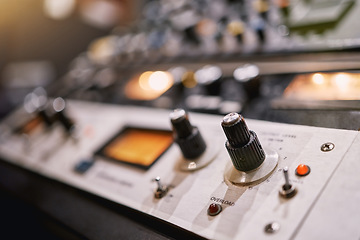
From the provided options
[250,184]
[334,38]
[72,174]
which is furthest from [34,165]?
[334,38]

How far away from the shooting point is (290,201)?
1.74 ft

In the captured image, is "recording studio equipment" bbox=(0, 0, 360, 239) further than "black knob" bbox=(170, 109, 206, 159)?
No

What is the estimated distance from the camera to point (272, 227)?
0.51 metres

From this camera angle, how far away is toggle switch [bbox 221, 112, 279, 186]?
1.96 ft

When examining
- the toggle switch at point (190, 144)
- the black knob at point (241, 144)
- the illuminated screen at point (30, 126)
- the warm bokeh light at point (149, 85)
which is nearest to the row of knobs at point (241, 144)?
the black knob at point (241, 144)

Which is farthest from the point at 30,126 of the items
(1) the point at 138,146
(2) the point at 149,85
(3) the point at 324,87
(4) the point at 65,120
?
(3) the point at 324,87

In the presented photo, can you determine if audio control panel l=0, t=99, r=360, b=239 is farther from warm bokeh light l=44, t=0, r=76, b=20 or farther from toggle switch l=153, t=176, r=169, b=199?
warm bokeh light l=44, t=0, r=76, b=20

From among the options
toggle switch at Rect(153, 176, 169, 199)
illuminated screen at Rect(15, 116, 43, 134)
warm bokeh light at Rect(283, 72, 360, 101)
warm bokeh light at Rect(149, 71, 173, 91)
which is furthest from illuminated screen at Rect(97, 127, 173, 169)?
illuminated screen at Rect(15, 116, 43, 134)

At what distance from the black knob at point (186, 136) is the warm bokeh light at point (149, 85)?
424 millimetres

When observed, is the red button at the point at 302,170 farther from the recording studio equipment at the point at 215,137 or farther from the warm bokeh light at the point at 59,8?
the warm bokeh light at the point at 59,8

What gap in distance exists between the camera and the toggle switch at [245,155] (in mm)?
598

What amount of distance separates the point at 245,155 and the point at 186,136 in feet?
0.54

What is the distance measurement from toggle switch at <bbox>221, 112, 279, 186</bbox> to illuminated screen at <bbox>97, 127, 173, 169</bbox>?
27cm

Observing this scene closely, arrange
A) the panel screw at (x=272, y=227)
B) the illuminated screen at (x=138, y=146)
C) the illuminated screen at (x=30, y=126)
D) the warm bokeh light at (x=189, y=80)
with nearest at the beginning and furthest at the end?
the panel screw at (x=272, y=227) < the illuminated screen at (x=138, y=146) < the warm bokeh light at (x=189, y=80) < the illuminated screen at (x=30, y=126)
